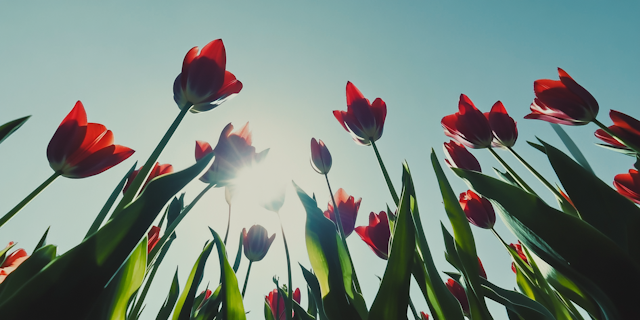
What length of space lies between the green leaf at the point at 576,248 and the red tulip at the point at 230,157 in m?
0.57

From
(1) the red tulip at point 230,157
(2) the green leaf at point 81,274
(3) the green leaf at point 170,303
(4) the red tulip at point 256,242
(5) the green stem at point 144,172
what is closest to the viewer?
(2) the green leaf at point 81,274

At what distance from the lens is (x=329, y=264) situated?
1.75ft

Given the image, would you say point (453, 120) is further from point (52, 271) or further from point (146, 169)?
point (52, 271)


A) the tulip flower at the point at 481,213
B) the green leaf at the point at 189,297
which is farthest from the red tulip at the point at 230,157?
the tulip flower at the point at 481,213

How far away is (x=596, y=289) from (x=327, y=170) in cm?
82

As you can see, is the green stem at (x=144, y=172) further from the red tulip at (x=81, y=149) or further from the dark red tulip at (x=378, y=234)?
the dark red tulip at (x=378, y=234)

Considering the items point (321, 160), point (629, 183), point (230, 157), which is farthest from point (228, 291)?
point (629, 183)

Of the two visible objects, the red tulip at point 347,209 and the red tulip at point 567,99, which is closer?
the red tulip at point 567,99

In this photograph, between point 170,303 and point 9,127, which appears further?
point 170,303

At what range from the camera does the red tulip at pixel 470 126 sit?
2.91ft

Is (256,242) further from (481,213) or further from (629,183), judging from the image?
(629,183)

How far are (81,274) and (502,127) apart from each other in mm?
1027

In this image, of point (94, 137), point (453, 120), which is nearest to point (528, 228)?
point (453, 120)

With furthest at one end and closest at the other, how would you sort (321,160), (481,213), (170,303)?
(321,160) < (481,213) < (170,303)
